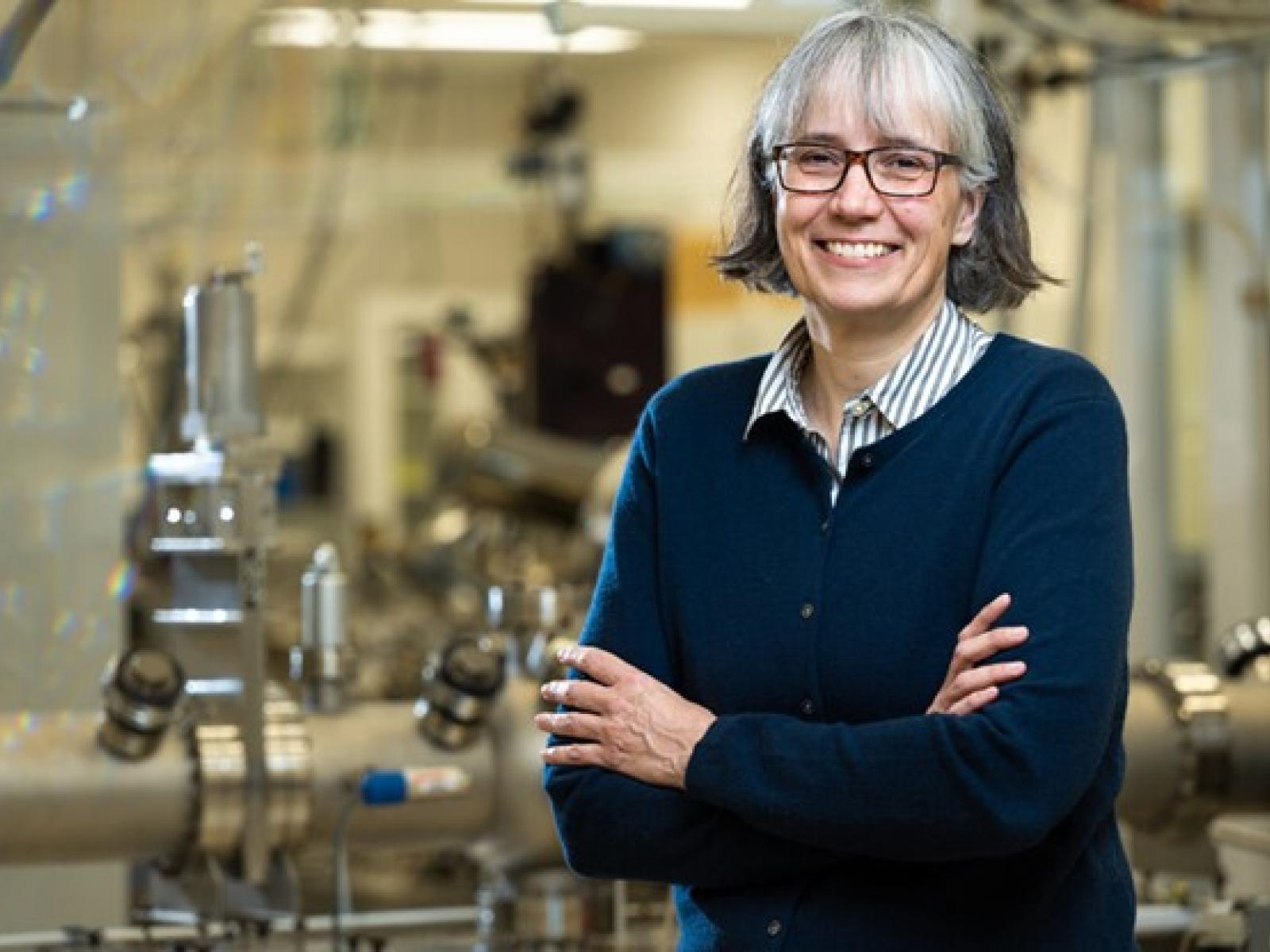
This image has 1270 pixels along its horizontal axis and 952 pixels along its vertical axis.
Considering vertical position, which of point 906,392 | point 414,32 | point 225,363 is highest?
point 414,32

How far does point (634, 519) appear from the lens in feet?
5.22

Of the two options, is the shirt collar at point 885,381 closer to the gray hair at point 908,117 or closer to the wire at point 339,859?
the gray hair at point 908,117

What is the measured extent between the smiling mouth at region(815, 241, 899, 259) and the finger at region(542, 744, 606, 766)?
1.14 ft

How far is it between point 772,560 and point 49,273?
1172 millimetres

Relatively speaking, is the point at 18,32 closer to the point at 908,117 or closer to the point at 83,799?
the point at 83,799

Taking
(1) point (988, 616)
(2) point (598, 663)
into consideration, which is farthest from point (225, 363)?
(1) point (988, 616)

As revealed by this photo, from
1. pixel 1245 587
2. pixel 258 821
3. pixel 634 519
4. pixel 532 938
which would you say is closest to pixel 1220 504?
pixel 1245 587

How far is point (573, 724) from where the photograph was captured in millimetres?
1544

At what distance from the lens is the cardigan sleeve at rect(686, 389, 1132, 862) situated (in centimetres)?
138

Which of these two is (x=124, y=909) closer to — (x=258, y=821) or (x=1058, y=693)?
(x=258, y=821)

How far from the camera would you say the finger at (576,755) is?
60.0 inches

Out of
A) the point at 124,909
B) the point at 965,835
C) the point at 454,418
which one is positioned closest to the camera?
the point at 965,835

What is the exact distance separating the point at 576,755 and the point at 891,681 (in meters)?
0.21

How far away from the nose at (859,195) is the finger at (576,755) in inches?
14.8
